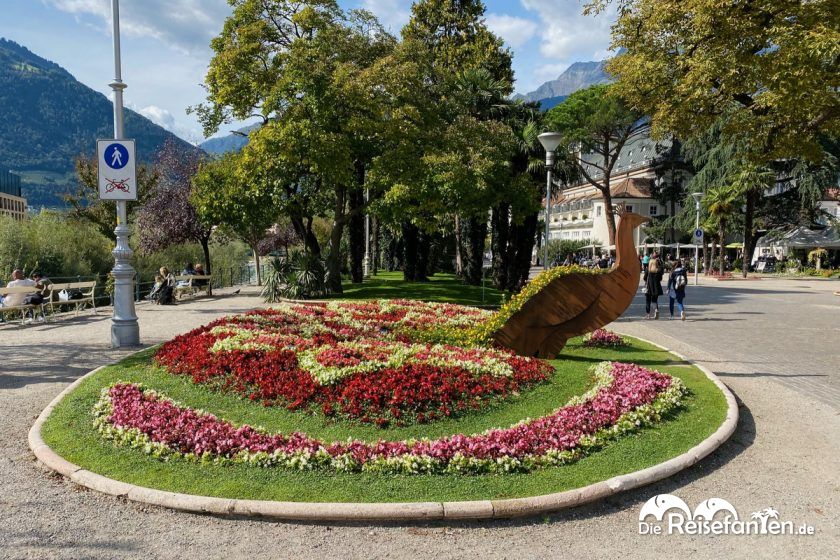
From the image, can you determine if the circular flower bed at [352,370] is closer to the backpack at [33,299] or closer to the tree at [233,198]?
the backpack at [33,299]

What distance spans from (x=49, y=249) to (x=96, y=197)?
54.0ft

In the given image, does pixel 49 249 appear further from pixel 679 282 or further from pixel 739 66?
pixel 739 66

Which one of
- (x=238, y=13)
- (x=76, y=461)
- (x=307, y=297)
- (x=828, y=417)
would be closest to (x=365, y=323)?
(x=76, y=461)

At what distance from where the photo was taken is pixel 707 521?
4.61 metres

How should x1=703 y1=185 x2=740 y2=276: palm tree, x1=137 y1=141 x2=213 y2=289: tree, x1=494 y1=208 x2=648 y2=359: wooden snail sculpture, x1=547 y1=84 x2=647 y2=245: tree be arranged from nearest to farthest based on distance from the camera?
x1=494 y1=208 x2=648 y2=359: wooden snail sculpture
x1=137 y1=141 x2=213 y2=289: tree
x1=547 y1=84 x2=647 y2=245: tree
x1=703 y1=185 x2=740 y2=276: palm tree

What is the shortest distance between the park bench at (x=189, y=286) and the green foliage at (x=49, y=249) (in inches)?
148

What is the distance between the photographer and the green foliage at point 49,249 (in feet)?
68.3

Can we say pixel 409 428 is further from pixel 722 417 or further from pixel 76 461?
pixel 722 417

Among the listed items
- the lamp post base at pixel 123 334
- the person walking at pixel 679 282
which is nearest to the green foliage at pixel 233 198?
the lamp post base at pixel 123 334

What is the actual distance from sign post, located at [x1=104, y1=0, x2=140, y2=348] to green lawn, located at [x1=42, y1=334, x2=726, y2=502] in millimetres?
2900

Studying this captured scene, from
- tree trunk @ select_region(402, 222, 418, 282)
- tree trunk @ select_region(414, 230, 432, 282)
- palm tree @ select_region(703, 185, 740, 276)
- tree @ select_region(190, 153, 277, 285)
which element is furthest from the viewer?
palm tree @ select_region(703, 185, 740, 276)

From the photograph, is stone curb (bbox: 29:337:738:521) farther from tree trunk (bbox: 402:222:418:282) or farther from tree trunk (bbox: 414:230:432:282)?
tree trunk (bbox: 414:230:432:282)

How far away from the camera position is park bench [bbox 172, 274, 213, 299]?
23.3 m

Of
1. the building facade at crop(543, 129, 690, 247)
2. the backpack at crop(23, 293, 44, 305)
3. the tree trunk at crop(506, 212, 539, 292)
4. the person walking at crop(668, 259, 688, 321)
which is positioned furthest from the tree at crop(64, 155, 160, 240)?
the building facade at crop(543, 129, 690, 247)
